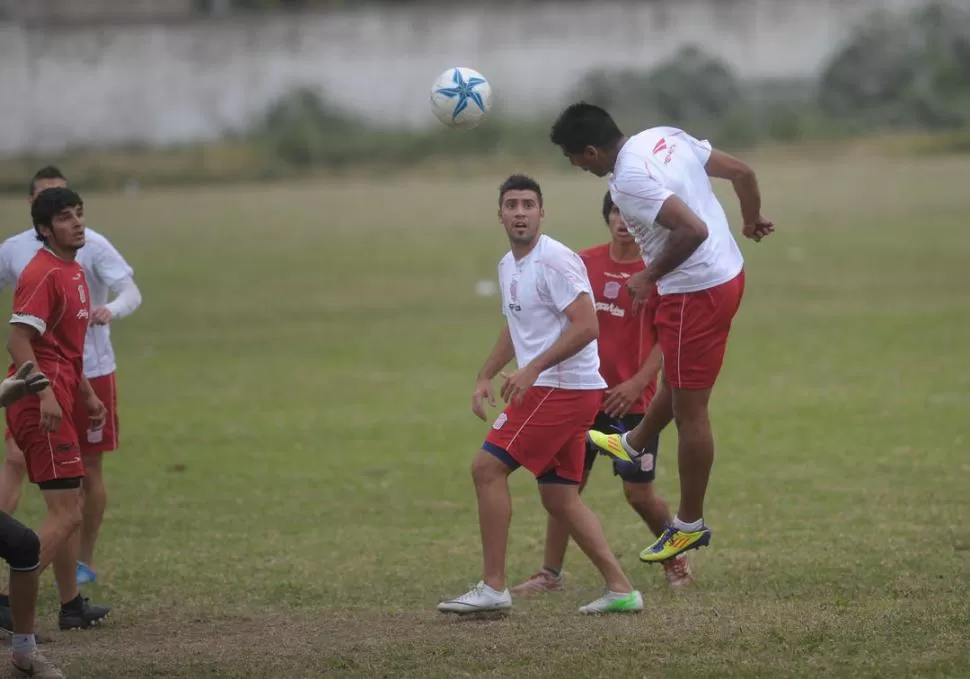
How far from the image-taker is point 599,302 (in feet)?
30.0

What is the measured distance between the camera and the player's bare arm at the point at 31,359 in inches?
294

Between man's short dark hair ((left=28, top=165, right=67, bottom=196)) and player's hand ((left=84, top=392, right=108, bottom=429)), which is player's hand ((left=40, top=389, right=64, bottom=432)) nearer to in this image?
player's hand ((left=84, top=392, right=108, bottom=429))

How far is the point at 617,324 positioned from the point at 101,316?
328 cm

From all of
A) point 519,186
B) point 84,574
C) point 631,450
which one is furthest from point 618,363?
point 84,574

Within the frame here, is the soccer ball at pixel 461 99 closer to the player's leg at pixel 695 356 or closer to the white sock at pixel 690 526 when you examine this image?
the player's leg at pixel 695 356

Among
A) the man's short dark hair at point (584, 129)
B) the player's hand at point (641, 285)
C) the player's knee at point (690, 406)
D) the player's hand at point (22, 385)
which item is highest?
the man's short dark hair at point (584, 129)

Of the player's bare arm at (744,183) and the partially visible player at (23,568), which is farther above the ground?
the player's bare arm at (744,183)

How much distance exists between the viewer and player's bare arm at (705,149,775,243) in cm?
790

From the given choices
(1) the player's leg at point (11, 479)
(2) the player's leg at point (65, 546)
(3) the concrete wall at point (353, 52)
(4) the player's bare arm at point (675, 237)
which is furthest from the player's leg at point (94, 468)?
(3) the concrete wall at point (353, 52)

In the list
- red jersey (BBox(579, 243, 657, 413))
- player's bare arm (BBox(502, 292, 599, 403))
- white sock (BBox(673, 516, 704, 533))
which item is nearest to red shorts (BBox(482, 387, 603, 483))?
player's bare arm (BBox(502, 292, 599, 403))

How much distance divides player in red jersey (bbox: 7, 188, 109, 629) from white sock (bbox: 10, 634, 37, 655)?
653 millimetres

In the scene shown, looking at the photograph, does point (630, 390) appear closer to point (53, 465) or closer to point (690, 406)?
point (690, 406)

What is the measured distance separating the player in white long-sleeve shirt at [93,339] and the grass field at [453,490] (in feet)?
1.58

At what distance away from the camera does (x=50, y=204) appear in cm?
778
